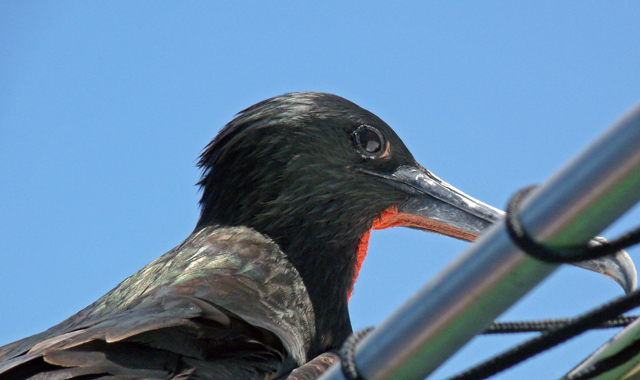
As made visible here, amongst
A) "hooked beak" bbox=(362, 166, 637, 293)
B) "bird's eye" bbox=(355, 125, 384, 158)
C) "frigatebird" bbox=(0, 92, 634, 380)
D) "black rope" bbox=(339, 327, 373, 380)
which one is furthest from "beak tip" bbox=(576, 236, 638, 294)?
"black rope" bbox=(339, 327, 373, 380)

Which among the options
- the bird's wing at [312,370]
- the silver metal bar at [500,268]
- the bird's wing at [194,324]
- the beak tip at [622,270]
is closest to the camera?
the silver metal bar at [500,268]

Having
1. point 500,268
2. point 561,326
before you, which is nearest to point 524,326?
point 561,326

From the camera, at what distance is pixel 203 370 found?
250 cm

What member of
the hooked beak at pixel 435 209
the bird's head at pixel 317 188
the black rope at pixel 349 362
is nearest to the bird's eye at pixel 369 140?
the bird's head at pixel 317 188

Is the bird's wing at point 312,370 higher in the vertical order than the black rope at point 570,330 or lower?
higher

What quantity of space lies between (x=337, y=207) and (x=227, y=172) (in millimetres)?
536

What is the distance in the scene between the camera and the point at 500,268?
3.41 feet

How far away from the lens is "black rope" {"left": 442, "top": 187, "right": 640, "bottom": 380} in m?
1.02

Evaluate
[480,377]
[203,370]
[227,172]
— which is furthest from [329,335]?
[480,377]

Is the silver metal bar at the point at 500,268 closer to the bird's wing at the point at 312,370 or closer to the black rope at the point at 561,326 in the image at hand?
the black rope at the point at 561,326

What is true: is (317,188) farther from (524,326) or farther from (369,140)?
(524,326)

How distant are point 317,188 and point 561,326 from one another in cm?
262

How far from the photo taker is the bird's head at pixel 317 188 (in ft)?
12.1

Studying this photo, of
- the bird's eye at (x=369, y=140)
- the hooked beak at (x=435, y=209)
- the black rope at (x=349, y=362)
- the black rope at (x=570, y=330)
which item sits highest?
the bird's eye at (x=369, y=140)
